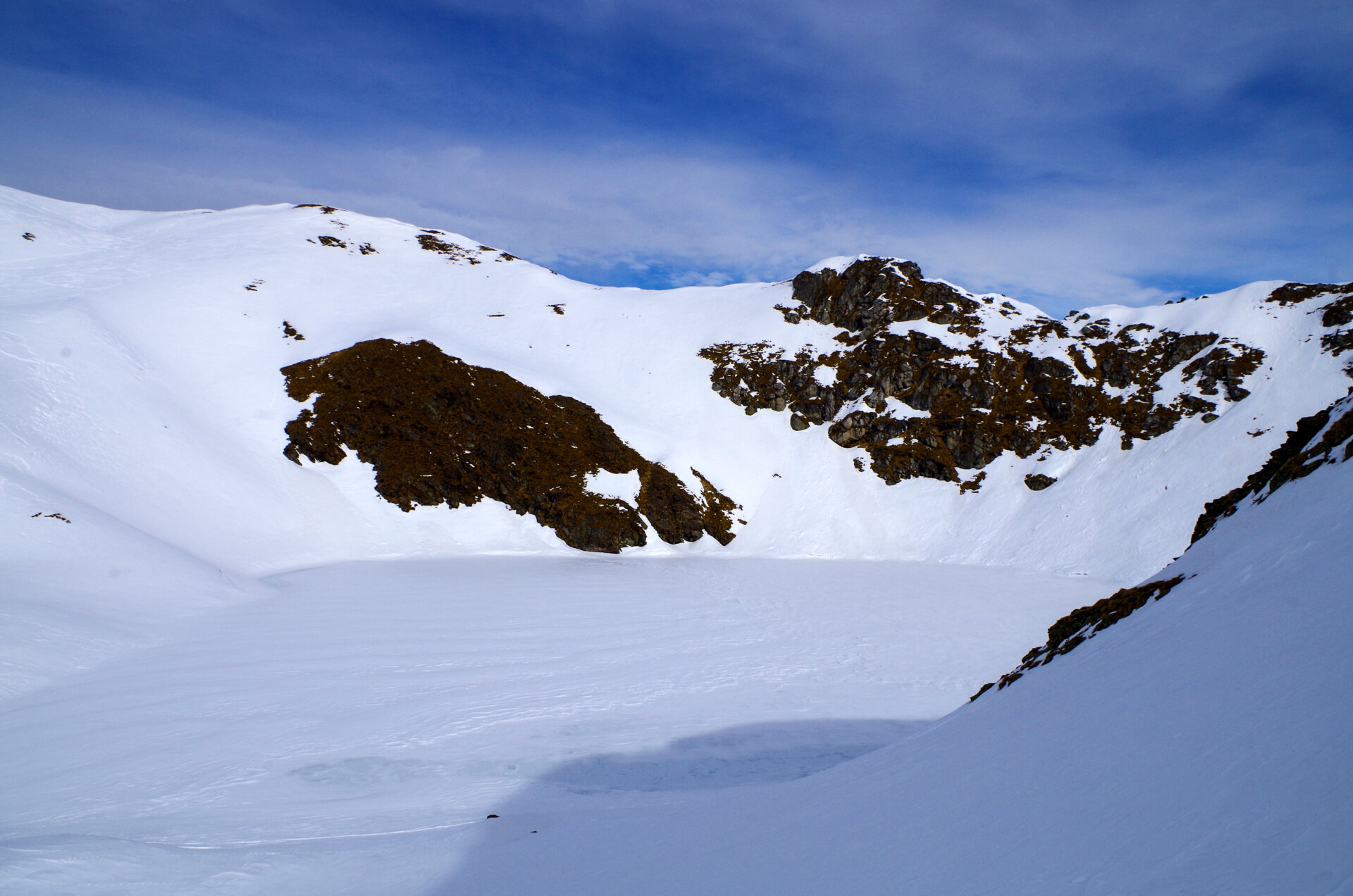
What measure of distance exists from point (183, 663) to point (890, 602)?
19976mm

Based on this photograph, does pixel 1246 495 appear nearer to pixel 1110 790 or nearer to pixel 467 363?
pixel 1110 790

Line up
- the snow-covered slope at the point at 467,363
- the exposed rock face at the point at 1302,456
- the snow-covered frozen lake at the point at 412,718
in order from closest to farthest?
1. the snow-covered frozen lake at the point at 412,718
2. the exposed rock face at the point at 1302,456
3. the snow-covered slope at the point at 467,363

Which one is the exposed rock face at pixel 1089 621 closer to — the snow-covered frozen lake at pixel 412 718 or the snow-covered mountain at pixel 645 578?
the snow-covered mountain at pixel 645 578

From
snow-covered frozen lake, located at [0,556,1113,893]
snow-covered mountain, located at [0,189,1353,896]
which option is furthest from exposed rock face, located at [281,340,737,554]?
snow-covered frozen lake, located at [0,556,1113,893]

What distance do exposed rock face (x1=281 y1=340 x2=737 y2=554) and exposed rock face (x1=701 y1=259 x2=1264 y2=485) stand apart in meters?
12.9

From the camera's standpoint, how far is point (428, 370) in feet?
120

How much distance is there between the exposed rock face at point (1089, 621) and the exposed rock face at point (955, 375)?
1283 inches

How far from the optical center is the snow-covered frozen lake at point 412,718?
672 cm

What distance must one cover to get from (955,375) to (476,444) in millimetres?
32687

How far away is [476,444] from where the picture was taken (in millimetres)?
34312

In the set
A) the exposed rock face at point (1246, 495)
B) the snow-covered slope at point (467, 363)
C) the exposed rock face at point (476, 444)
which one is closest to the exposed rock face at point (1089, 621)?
the exposed rock face at point (1246, 495)

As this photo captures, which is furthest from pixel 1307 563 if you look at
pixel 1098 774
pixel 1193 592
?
pixel 1098 774

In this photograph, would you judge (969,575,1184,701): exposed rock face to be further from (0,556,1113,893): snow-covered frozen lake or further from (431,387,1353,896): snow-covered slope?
(0,556,1113,893): snow-covered frozen lake

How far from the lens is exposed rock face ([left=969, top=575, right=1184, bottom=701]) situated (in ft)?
23.7
